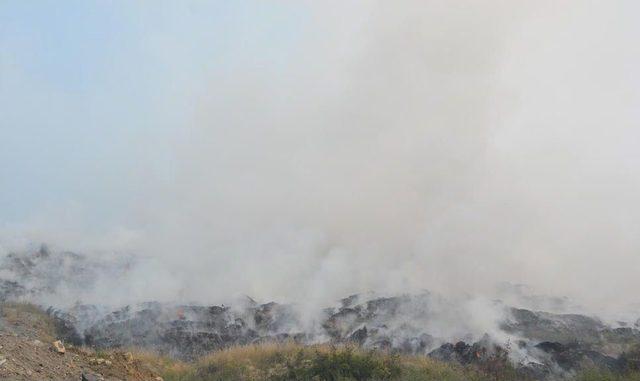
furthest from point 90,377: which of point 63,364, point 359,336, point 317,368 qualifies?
point 359,336

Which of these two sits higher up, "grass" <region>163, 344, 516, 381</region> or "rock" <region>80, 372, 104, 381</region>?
"grass" <region>163, 344, 516, 381</region>

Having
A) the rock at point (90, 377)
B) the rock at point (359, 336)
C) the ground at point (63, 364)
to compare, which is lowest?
the rock at point (90, 377)

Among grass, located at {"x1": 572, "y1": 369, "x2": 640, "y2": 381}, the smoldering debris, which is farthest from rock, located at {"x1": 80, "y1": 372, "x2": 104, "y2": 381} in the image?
grass, located at {"x1": 572, "y1": 369, "x2": 640, "y2": 381}

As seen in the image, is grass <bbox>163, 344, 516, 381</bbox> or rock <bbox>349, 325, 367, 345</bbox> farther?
rock <bbox>349, 325, 367, 345</bbox>

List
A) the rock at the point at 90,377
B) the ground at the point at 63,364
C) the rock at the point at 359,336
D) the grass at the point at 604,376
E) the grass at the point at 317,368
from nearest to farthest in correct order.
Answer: the ground at the point at 63,364 → the rock at the point at 90,377 → the grass at the point at 604,376 → the grass at the point at 317,368 → the rock at the point at 359,336

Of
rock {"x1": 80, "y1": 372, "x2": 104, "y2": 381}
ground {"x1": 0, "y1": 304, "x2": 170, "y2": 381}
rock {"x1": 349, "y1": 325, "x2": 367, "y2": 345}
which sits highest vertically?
rock {"x1": 349, "y1": 325, "x2": 367, "y2": 345}

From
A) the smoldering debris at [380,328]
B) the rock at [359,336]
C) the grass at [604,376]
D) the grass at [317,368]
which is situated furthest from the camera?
the rock at [359,336]

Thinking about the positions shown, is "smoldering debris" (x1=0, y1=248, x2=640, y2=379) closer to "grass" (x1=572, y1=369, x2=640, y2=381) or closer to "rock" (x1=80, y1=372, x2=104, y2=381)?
"grass" (x1=572, y1=369, x2=640, y2=381)

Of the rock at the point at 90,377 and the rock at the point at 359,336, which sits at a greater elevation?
the rock at the point at 359,336

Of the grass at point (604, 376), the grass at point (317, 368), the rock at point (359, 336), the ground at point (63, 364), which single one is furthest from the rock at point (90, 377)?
the grass at point (604, 376)

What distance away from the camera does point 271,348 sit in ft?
58.0

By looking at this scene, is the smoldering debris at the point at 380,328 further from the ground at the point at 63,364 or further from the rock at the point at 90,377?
the rock at the point at 90,377

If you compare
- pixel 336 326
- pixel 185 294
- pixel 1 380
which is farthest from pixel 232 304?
pixel 1 380

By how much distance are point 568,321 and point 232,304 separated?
13.5m
